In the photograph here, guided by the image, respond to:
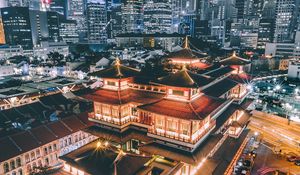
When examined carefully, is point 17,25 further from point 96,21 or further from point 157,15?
point 157,15

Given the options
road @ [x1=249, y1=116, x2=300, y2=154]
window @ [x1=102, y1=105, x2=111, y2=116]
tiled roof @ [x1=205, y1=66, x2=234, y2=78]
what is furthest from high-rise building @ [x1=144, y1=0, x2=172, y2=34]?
window @ [x1=102, y1=105, x2=111, y2=116]

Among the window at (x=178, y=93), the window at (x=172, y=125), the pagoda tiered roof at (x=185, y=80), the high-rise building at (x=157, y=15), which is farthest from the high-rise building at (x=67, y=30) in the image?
the window at (x=172, y=125)

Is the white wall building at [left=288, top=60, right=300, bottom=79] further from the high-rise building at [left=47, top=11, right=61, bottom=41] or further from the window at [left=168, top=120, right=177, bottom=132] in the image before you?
the high-rise building at [left=47, top=11, right=61, bottom=41]

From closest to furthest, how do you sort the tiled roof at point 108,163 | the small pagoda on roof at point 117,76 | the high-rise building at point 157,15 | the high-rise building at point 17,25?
the tiled roof at point 108,163, the small pagoda on roof at point 117,76, the high-rise building at point 17,25, the high-rise building at point 157,15

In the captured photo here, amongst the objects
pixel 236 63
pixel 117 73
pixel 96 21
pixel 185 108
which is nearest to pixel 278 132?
pixel 236 63

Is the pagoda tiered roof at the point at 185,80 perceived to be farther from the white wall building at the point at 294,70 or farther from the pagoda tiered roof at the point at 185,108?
the white wall building at the point at 294,70

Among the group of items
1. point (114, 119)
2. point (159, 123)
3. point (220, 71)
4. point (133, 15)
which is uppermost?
point (133, 15)
